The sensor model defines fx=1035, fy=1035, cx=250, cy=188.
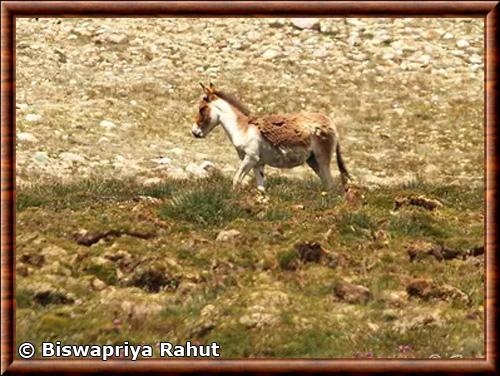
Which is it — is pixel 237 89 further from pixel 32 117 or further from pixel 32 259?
pixel 32 259

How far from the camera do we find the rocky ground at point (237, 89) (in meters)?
22.0

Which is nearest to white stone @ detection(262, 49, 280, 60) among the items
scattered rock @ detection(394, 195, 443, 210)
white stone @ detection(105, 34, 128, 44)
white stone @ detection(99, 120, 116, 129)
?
white stone @ detection(105, 34, 128, 44)

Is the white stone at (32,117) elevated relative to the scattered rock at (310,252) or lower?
elevated

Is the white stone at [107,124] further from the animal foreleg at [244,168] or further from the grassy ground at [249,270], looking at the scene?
the animal foreleg at [244,168]

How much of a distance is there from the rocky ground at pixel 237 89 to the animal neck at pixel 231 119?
1.71m

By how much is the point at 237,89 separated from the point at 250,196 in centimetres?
704

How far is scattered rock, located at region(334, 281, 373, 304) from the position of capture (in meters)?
15.6

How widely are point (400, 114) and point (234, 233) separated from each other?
28.8ft

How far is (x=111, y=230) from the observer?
56.2ft

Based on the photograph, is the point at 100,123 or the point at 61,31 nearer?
the point at 100,123

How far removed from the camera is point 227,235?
56.0 ft

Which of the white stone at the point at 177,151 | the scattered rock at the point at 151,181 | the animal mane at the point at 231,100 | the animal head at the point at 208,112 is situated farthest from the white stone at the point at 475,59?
the scattered rock at the point at 151,181

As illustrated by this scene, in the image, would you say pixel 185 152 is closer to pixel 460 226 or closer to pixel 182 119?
pixel 182 119

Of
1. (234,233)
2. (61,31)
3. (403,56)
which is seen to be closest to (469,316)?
(234,233)
